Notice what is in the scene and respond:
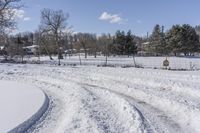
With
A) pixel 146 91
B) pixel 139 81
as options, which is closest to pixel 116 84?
pixel 139 81

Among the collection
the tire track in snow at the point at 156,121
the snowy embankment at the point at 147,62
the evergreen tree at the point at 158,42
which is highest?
the evergreen tree at the point at 158,42

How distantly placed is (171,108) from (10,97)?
622cm

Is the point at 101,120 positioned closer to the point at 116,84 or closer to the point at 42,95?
the point at 42,95

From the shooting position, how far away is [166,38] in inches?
2766

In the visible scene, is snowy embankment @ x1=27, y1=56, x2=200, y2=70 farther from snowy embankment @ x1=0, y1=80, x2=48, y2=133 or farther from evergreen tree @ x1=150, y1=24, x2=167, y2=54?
evergreen tree @ x1=150, y1=24, x2=167, y2=54

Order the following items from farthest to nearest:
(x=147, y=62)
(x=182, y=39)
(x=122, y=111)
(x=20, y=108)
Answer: (x=182, y=39)
(x=147, y=62)
(x=20, y=108)
(x=122, y=111)

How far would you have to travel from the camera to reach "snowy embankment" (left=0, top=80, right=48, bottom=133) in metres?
8.16

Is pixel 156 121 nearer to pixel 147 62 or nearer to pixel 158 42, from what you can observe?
pixel 147 62

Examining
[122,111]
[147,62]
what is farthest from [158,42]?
[122,111]

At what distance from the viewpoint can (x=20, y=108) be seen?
33.7 feet

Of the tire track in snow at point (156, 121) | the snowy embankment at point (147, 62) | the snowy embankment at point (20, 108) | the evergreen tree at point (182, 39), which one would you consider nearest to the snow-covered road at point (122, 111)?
the tire track in snow at point (156, 121)

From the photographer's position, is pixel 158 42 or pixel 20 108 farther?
pixel 158 42

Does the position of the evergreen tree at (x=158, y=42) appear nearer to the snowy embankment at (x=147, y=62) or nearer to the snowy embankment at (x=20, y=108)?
the snowy embankment at (x=147, y=62)

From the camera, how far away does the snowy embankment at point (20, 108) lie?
816cm
